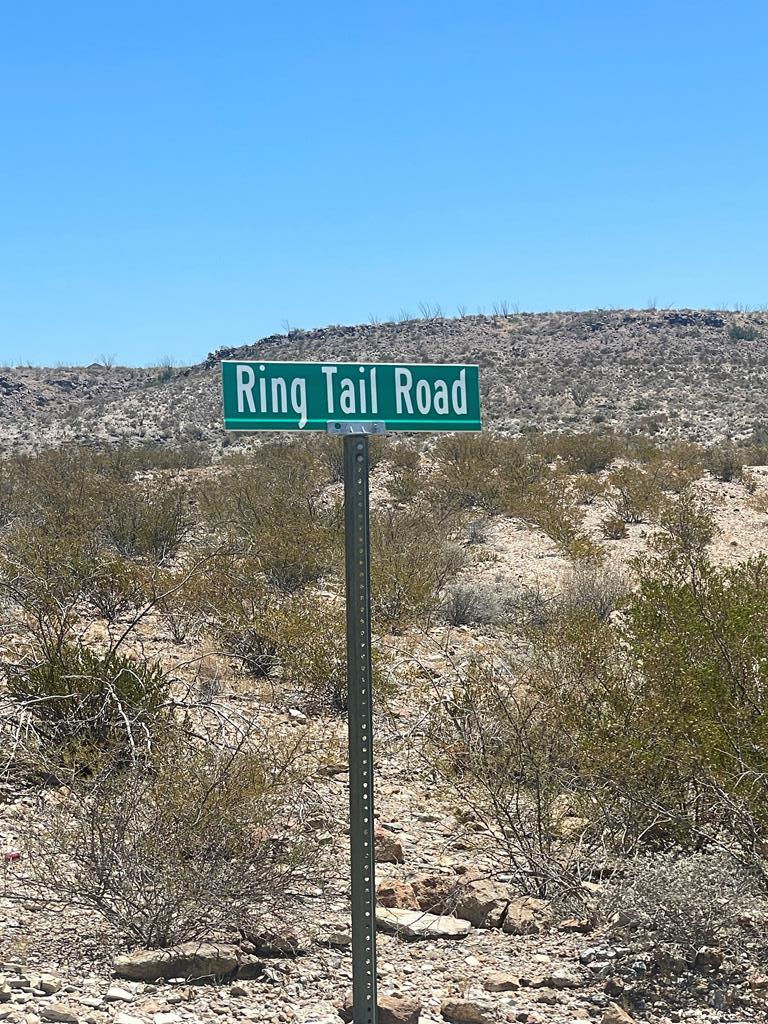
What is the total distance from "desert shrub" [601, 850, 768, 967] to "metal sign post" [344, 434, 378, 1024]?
156 cm

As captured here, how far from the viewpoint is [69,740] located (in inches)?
244

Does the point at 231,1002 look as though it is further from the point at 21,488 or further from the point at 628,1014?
the point at 21,488

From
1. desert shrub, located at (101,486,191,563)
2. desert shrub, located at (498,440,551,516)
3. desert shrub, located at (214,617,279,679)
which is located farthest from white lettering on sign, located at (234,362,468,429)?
desert shrub, located at (498,440,551,516)

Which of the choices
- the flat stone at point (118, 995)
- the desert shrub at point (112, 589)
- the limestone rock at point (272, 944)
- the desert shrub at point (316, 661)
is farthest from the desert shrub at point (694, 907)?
the desert shrub at point (112, 589)

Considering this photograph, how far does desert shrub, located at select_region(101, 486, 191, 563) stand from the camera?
A: 15.2 meters

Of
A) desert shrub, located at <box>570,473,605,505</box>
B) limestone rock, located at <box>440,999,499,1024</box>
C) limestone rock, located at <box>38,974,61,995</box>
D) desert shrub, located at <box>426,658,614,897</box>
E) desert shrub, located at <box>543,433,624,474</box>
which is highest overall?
desert shrub, located at <box>543,433,624,474</box>

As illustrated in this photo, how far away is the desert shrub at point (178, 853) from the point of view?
4332 millimetres

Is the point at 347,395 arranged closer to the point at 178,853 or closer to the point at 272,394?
the point at 272,394

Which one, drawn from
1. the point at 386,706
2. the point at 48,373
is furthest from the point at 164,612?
the point at 48,373

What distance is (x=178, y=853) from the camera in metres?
4.47

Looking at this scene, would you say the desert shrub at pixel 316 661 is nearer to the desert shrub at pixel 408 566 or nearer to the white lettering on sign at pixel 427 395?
the desert shrub at pixel 408 566

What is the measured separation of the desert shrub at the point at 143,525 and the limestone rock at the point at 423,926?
1029 cm

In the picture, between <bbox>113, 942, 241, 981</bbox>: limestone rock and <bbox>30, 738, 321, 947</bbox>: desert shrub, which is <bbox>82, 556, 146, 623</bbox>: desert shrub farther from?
<bbox>113, 942, 241, 981</bbox>: limestone rock

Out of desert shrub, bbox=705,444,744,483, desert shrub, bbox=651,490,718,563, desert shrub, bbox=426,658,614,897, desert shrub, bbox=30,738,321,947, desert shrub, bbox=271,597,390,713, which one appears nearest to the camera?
desert shrub, bbox=30,738,321,947
